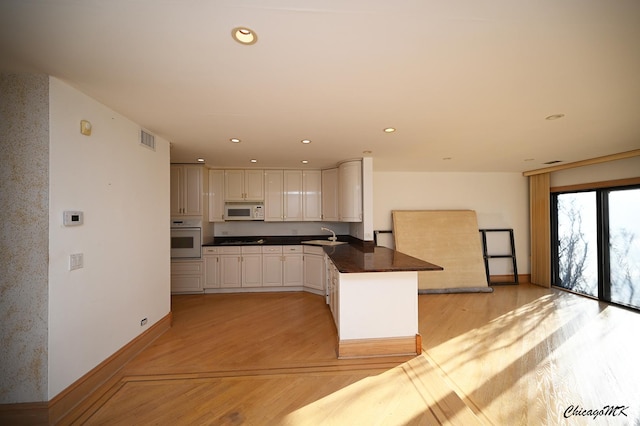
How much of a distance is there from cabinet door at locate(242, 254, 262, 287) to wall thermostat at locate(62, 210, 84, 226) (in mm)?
2822

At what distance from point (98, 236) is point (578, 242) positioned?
22.9ft

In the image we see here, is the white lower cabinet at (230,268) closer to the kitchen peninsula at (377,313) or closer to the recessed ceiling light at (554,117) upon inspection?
the kitchen peninsula at (377,313)

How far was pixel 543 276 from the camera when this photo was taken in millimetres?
4875

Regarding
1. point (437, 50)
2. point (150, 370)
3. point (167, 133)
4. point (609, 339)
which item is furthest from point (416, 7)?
point (609, 339)

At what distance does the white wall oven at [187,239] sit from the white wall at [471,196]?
354 cm

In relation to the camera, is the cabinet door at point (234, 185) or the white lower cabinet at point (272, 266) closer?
the white lower cabinet at point (272, 266)

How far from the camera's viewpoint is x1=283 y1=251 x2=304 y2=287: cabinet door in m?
4.64

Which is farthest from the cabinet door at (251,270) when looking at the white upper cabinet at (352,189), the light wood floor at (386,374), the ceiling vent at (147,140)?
the ceiling vent at (147,140)

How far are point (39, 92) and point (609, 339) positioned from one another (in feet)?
18.7

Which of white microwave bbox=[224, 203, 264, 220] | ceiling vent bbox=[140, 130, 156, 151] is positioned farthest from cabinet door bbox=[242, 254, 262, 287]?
ceiling vent bbox=[140, 130, 156, 151]

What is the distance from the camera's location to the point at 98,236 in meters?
2.07

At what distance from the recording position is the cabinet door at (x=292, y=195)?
4.91 m

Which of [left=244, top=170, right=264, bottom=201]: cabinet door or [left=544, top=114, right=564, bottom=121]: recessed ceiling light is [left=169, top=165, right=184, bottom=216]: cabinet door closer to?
[left=244, top=170, right=264, bottom=201]: cabinet door

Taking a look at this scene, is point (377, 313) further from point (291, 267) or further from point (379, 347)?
point (291, 267)
